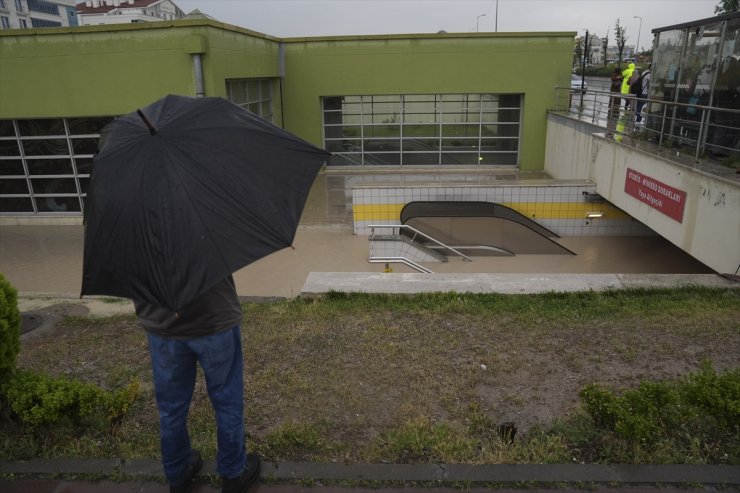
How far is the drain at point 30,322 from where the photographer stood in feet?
21.4

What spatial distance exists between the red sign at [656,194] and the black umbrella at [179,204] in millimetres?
7880

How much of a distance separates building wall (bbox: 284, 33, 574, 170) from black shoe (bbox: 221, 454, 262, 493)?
16385 millimetres

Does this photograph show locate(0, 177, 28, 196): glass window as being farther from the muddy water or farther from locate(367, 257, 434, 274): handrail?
locate(367, 257, 434, 274): handrail

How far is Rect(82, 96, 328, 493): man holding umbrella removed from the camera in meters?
2.37

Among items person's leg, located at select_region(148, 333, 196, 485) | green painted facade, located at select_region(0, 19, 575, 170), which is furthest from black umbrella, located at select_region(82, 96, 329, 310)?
green painted facade, located at select_region(0, 19, 575, 170)

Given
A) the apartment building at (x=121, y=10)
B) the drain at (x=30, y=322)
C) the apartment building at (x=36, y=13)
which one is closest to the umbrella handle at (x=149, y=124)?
the drain at (x=30, y=322)

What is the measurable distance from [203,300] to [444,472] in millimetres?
1626

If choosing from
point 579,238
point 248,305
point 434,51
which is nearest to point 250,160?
point 248,305

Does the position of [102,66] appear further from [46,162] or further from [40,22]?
[40,22]

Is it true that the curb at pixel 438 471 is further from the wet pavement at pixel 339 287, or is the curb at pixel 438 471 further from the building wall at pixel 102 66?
the building wall at pixel 102 66

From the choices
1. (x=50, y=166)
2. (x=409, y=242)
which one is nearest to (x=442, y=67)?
(x=409, y=242)

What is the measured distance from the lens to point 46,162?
13.6 meters

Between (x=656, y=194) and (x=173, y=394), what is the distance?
892 centimetres

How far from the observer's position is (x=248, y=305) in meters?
6.63
